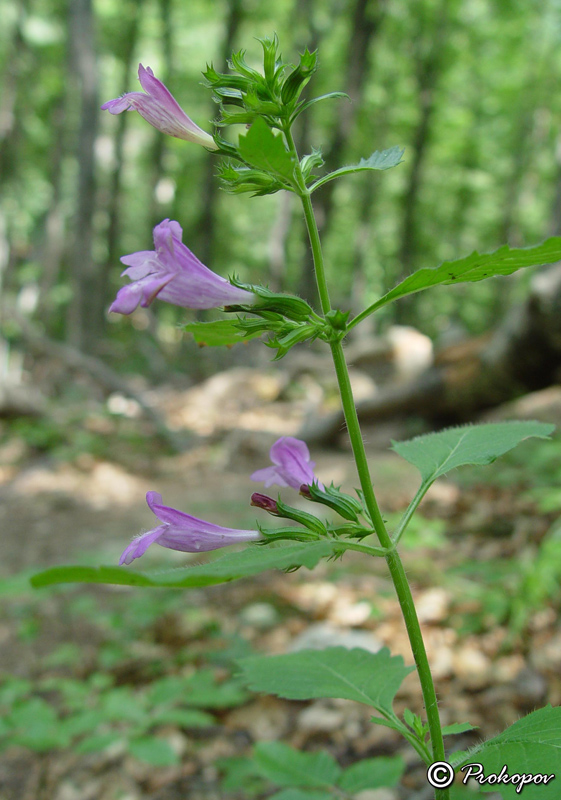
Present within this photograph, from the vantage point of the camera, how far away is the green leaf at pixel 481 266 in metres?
Result: 0.90

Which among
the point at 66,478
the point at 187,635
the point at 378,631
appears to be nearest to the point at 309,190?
the point at 378,631

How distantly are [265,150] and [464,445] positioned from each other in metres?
0.74

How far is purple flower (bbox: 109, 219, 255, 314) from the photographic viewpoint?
1.03 m

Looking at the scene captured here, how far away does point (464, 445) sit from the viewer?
1.28 metres

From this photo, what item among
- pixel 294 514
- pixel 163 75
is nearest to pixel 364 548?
pixel 294 514

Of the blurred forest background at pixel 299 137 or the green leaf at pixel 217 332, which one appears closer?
the green leaf at pixel 217 332

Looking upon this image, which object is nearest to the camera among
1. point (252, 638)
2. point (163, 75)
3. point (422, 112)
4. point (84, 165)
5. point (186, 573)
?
point (186, 573)

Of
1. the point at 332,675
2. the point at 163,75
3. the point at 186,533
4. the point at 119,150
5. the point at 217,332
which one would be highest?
the point at 163,75

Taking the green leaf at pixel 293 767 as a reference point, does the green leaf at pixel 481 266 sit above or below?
above

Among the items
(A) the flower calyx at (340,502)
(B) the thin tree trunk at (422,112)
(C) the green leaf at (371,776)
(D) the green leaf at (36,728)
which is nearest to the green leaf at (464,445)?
(A) the flower calyx at (340,502)

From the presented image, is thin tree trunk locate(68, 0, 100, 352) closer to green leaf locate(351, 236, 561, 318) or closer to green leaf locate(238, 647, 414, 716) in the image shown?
green leaf locate(238, 647, 414, 716)

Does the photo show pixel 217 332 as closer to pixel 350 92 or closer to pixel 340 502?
pixel 340 502

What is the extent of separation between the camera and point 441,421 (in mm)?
8523

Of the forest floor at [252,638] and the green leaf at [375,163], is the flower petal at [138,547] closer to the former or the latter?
the green leaf at [375,163]
